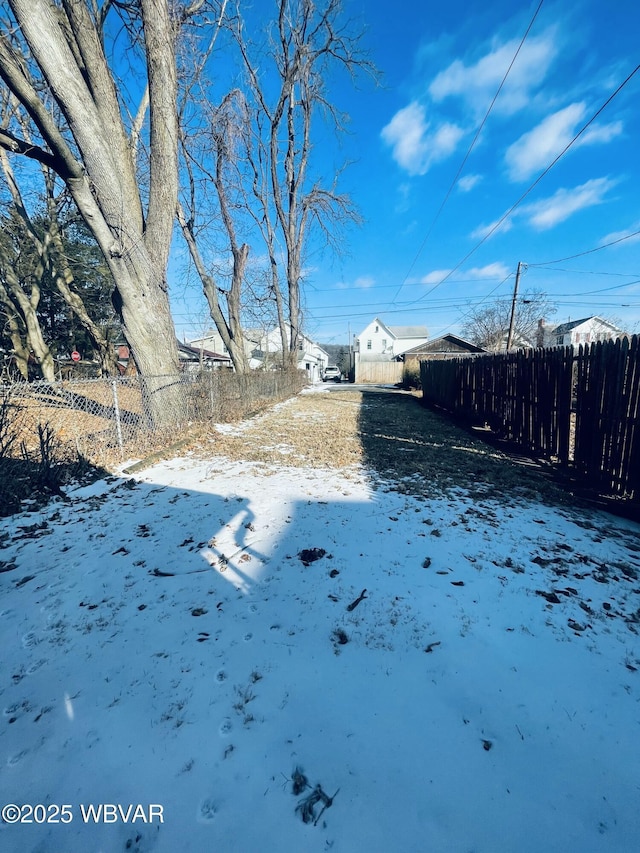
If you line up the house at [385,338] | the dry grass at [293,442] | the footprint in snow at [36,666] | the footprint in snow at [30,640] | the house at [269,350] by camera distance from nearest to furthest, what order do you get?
the footprint in snow at [36,666] → the footprint in snow at [30,640] → the dry grass at [293,442] → the house at [269,350] → the house at [385,338]

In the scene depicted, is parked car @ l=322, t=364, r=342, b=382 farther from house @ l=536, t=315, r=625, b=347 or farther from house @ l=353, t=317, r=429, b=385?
house @ l=536, t=315, r=625, b=347

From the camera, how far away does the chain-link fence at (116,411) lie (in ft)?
14.3

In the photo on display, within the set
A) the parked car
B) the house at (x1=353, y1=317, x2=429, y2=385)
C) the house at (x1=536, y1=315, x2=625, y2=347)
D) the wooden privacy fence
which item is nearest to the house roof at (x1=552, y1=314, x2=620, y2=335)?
the house at (x1=536, y1=315, x2=625, y2=347)

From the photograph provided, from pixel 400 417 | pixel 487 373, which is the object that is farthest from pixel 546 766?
pixel 400 417

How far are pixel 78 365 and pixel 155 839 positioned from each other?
20.7m

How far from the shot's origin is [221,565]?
265 centimetres

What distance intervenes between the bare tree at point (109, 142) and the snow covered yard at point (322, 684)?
4.17 m

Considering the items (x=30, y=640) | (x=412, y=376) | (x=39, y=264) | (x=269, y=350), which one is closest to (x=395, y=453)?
(x=30, y=640)

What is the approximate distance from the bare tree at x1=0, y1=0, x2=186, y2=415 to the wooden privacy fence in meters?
6.72

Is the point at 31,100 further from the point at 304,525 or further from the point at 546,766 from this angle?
the point at 546,766

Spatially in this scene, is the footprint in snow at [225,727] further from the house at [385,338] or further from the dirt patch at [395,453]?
the house at [385,338]

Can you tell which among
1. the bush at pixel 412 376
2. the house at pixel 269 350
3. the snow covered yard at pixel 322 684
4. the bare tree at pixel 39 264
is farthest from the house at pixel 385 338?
the snow covered yard at pixel 322 684

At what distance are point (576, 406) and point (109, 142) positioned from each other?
8.21 meters

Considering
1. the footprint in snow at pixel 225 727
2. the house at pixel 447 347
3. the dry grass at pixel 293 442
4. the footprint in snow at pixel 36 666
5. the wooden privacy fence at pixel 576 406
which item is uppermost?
the house at pixel 447 347
